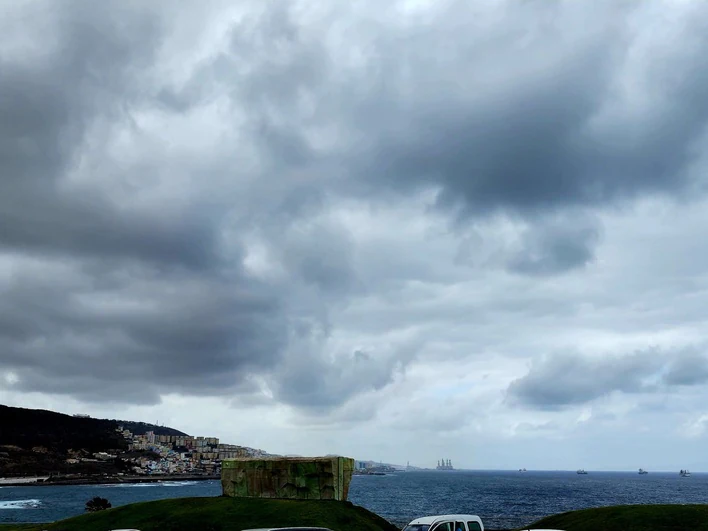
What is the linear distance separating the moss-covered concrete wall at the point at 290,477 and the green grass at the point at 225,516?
7.40 ft

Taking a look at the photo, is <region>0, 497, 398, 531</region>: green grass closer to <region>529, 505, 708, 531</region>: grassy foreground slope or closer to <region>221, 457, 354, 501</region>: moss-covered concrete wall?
<region>221, 457, 354, 501</region>: moss-covered concrete wall

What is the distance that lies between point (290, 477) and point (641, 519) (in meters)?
25.1

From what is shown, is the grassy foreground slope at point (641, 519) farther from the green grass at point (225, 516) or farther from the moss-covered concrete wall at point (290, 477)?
the moss-covered concrete wall at point (290, 477)

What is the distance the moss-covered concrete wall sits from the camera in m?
48.3

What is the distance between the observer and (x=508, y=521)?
8794 cm

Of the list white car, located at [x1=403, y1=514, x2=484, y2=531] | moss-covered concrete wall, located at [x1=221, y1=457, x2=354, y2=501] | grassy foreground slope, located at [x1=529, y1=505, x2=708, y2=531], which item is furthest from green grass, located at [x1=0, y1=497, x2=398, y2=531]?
white car, located at [x1=403, y1=514, x2=484, y2=531]

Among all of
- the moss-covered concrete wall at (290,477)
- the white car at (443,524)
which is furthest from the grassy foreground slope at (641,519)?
the moss-covered concrete wall at (290,477)

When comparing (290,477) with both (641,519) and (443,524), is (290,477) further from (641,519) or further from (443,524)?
(641,519)

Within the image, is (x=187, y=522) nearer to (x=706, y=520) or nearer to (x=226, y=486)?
(x=226, y=486)

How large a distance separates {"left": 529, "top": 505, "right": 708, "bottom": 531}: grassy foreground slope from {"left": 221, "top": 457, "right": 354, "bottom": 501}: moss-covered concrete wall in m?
15.5

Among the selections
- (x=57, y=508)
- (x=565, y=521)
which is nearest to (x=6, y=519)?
(x=57, y=508)

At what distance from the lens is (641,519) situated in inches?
1444

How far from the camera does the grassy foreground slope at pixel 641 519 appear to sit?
35.3 m

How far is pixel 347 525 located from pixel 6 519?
9539 cm
